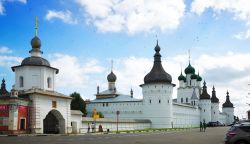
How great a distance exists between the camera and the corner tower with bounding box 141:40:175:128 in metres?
71.2

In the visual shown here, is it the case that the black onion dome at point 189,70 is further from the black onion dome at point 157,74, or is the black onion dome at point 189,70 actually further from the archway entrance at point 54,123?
the archway entrance at point 54,123

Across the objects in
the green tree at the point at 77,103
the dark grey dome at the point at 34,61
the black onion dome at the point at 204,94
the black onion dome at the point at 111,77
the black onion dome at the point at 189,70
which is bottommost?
the green tree at the point at 77,103

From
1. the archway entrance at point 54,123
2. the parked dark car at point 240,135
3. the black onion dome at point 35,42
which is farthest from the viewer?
the black onion dome at point 35,42

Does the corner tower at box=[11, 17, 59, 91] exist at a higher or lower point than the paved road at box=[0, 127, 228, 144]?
higher

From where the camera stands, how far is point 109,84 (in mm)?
93562

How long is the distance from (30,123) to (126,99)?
4837cm

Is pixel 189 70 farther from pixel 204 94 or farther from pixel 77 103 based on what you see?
pixel 77 103

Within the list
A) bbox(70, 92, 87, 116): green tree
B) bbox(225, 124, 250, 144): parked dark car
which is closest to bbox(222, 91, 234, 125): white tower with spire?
bbox(70, 92, 87, 116): green tree

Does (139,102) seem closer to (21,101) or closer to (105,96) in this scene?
(105,96)

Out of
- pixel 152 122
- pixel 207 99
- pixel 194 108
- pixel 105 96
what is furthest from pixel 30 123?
pixel 207 99

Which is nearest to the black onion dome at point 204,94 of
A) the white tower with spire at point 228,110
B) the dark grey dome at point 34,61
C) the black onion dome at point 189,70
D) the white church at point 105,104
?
the white church at point 105,104

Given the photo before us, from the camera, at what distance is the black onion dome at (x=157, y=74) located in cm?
7150

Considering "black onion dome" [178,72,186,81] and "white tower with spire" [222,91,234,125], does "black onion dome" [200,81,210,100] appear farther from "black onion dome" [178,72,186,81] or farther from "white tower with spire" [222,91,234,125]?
"white tower with spire" [222,91,234,125]

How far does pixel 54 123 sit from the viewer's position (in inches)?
1617
